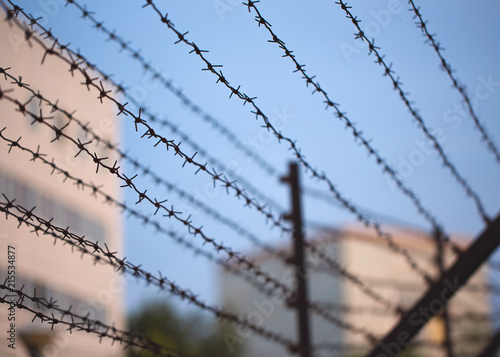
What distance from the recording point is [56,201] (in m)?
19.9

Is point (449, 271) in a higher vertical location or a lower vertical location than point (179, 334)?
lower

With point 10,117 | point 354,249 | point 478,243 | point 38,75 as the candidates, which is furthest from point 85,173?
point 478,243

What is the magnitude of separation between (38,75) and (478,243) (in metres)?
18.2

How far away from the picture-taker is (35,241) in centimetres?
1781

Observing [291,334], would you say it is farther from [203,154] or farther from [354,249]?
[203,154]
